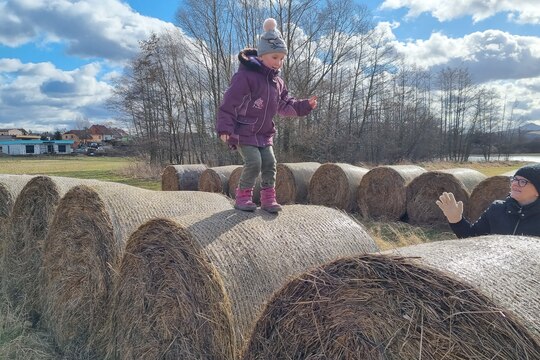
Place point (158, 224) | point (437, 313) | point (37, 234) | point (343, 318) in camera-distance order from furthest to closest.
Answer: point (37, 234)
point (158, 224)
point (343, 318)
point (437, 313)

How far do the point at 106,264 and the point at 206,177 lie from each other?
31.9 ft

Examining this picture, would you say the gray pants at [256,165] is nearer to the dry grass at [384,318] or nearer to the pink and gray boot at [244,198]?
the pink and gray boot at [244,198]

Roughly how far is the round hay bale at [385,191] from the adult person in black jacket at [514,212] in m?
6.78

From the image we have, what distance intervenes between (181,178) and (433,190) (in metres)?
7.81

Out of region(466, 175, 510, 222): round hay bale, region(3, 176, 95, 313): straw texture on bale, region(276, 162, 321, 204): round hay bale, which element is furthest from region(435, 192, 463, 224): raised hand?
region(276, 162, 321, 204): round hay bale

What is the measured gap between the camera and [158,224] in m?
3.22

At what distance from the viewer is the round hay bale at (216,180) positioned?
1308 centimetres

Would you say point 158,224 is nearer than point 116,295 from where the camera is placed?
Yes

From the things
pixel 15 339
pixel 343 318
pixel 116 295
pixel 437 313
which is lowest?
pixel 15 339

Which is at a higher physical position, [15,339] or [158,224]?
[158,224]

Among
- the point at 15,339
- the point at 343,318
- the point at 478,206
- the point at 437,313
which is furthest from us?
the point at 478,206

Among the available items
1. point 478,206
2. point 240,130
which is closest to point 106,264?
point 240,130

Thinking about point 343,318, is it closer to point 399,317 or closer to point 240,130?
point 399,317

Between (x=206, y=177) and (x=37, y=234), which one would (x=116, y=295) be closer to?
(x=37, y=234)
